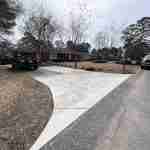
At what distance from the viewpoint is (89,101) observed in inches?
183

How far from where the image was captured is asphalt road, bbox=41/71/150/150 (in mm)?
2348

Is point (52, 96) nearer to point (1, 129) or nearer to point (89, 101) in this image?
point (89, 101)

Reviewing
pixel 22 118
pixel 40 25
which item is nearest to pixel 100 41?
pixel 40 25

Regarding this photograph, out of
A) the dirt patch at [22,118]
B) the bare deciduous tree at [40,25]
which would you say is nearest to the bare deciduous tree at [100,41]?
the bare deciduous tree at [40,25]

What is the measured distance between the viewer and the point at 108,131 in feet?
9.14

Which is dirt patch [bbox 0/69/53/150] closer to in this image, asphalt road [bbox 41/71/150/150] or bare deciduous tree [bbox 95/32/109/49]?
asphalt road [bbox 41/71/150/150]

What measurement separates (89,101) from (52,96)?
134cm

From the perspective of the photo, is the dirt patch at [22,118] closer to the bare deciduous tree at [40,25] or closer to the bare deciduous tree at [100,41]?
the bare deciduous tree at [40,25]

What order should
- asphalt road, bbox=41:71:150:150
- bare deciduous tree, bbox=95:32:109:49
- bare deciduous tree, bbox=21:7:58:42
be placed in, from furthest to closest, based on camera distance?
bare deciduous tree, bbox=95:32:109:49 → bare deciduous tree, bbox=21:7:58:42 → asphalt road, bbox=41:71:150:150

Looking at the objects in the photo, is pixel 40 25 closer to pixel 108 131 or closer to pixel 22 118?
pixel 22 118

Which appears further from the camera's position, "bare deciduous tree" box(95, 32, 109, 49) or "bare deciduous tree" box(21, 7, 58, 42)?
"bare deciduous tree" box(95, 32, 109, 49)

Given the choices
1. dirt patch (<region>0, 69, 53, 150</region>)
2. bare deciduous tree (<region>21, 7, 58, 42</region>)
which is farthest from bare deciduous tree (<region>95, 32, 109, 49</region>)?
dirt patch (<region>0, 69, 53, 150</region>)

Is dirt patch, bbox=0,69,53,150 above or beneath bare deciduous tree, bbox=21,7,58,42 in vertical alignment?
beneath

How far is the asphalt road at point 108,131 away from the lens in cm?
235
